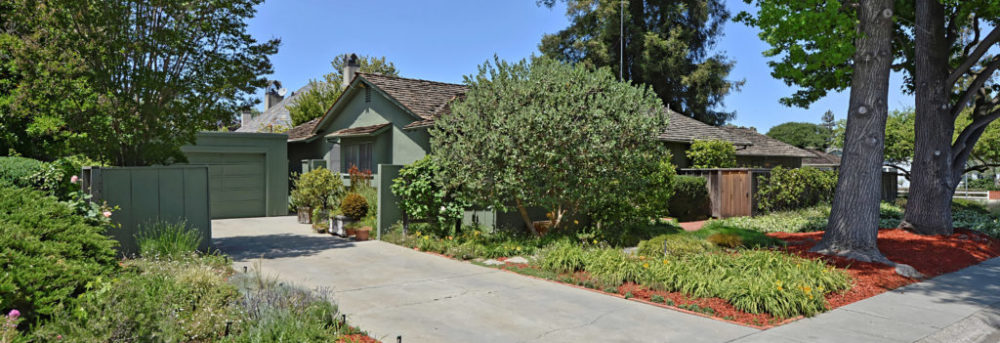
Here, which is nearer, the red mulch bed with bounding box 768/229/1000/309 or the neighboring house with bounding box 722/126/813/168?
the red mulch bed with bounding box 768/229/1000/309

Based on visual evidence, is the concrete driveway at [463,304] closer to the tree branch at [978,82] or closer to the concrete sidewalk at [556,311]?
the concrete sidewalk at [556,311]

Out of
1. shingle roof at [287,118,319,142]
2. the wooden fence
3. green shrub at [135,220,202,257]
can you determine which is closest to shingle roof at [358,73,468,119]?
shingle roof at [287,118,319,142]

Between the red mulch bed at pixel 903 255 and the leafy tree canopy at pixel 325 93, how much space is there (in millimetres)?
20939

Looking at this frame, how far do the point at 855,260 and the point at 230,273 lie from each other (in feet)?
33.3

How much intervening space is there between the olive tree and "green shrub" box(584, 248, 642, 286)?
2.06 m

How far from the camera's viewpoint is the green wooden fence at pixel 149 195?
9867 millimetres

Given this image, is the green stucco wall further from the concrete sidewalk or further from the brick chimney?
the concrete sidewalk

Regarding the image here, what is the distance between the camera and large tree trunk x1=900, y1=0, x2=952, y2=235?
13883 mm

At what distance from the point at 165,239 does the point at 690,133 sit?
18.4m

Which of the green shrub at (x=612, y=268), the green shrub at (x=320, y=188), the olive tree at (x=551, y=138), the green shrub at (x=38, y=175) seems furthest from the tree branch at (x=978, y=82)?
the green shrub at (x=38, y=175)

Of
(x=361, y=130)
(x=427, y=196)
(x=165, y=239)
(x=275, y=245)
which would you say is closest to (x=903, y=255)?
(x=427, y=196)

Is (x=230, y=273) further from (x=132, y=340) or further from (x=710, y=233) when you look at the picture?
(x=710, y=233)

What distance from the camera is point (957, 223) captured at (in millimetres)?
16266

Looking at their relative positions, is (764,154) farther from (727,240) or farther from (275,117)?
(275,117)
